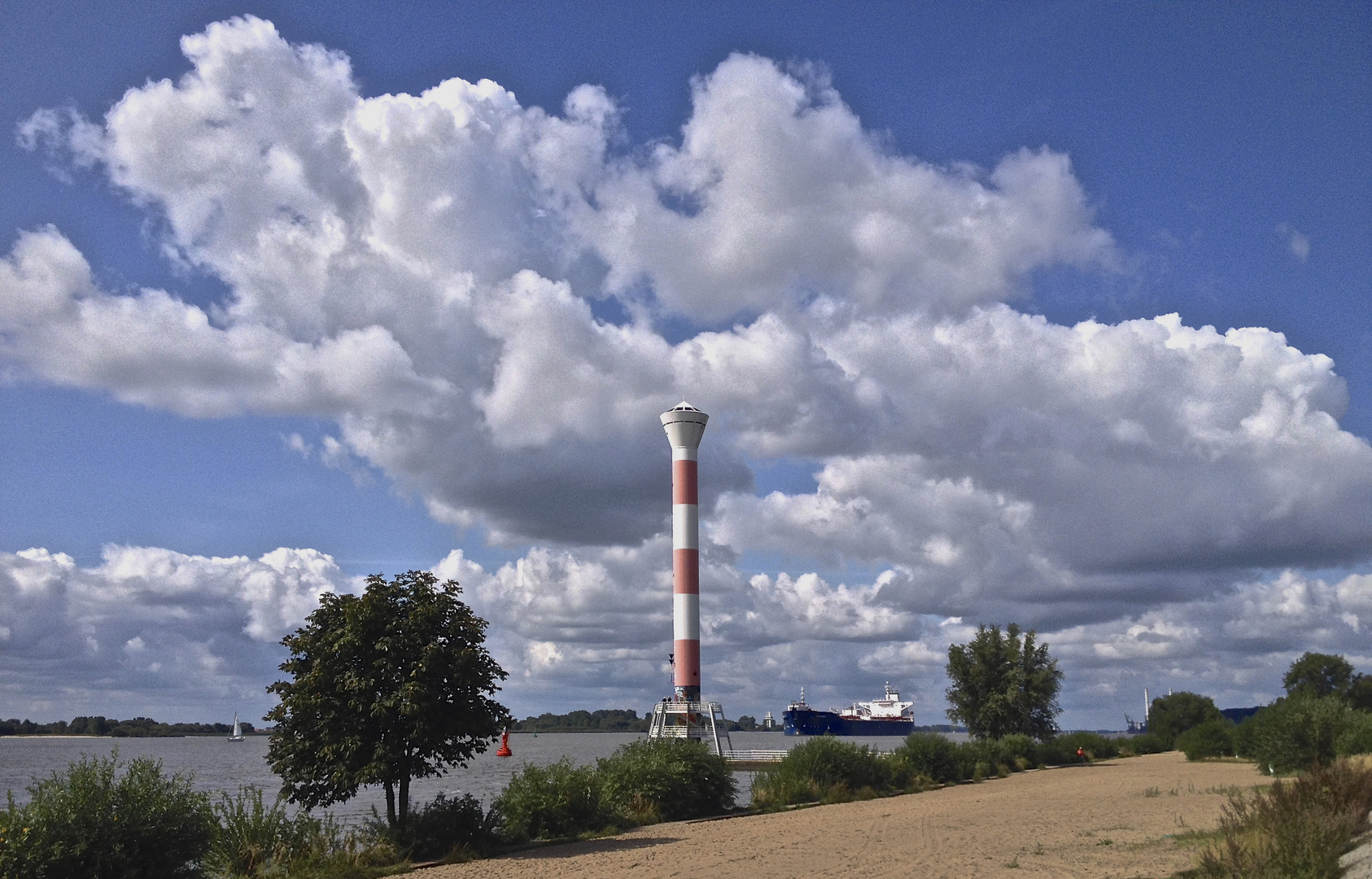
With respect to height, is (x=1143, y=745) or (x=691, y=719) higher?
(x=691, y=719)

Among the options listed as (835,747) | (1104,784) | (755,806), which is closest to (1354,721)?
(1104,784)

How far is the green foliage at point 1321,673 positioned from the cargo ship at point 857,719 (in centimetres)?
4513

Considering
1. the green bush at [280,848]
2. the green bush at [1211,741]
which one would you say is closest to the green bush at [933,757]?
the green bush at [1211,741]

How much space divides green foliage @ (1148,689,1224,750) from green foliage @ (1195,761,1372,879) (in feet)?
230

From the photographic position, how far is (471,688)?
20.4m

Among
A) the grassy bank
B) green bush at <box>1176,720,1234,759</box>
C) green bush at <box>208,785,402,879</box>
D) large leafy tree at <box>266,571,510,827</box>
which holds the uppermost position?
large leafy tree at <box>266,571,510,827</box>

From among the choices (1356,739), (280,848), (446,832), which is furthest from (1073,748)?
(280,848)

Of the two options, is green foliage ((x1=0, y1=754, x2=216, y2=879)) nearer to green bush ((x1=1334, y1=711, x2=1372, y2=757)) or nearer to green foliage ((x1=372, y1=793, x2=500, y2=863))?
green foliage ((x1=372, y1=793, x2=500, y2=863))

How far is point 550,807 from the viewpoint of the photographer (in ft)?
74.9

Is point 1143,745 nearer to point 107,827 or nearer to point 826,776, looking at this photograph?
point 826,776

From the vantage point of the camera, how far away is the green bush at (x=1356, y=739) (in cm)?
3244

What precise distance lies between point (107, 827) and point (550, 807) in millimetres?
9407

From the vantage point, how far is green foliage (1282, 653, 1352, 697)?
9106cm

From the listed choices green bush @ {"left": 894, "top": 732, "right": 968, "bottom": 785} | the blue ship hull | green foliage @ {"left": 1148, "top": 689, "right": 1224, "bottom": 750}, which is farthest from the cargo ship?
green bush @ {"left": 894, "top": 732, "right": 968, "bottom": 785}
